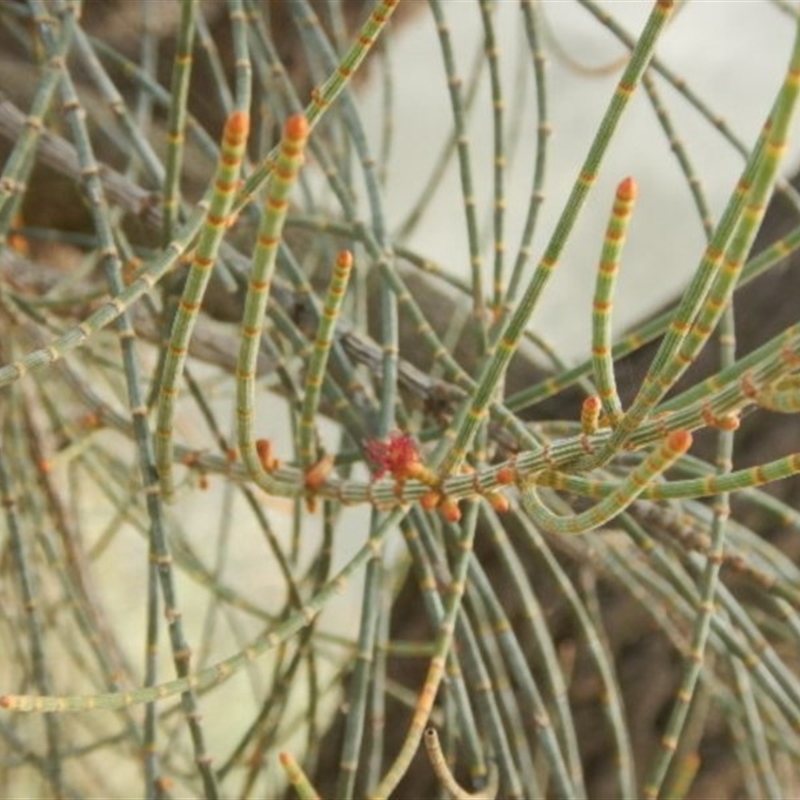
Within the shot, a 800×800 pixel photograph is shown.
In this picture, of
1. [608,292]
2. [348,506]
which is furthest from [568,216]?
[348,506]

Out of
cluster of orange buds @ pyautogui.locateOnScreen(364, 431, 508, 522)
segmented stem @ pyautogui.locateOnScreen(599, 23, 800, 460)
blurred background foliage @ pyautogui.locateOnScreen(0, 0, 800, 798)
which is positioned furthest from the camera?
blurred background foliage @ pyautogui.locateOnScreen(0, 0, 800, 798)

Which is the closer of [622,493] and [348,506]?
[622,493]

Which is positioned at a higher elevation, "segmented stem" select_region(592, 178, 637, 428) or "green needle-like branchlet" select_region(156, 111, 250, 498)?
"green needle-like branchlet" select_region(156, 111, 250, 498)

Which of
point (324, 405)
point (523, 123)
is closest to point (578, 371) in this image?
point (324, 405)

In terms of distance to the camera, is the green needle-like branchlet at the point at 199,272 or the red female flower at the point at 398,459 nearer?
the green needle-like branchlet at the point at 199,272

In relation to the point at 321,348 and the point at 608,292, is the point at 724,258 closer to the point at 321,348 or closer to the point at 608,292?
the point at 608,292

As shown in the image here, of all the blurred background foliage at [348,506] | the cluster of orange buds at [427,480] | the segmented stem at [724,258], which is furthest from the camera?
the blurred background foliage at [348,506]

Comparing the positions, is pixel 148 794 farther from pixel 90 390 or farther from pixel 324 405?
pixel 324 405

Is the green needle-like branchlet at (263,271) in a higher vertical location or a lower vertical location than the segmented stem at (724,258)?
higher

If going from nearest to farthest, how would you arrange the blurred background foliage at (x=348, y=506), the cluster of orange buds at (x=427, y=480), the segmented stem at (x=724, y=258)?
the segmented stem at (x=724, y=258)
the cluster of orange buds at (x=427, y=480)
the blurred background foliage at (x=348, y=506)
